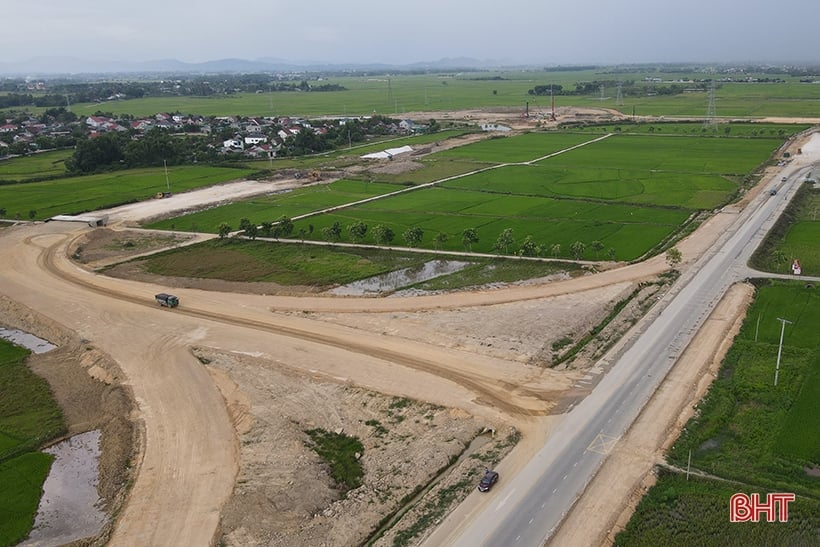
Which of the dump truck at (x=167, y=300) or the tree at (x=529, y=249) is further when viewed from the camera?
the tree at (x=529, y=249)

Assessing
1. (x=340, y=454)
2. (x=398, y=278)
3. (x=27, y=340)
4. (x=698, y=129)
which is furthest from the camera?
(x=698, y=129)

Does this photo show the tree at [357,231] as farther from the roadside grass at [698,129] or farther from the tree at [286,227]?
the roadside grass at [698,129]

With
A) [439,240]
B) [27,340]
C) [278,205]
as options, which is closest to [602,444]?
[439,240]

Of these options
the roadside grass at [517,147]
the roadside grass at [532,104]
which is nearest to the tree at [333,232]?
the roadside grass at [517,147]

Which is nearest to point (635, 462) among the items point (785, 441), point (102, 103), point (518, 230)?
point (785, 441)

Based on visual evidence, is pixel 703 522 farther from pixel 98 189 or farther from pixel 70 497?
pixel 98 189

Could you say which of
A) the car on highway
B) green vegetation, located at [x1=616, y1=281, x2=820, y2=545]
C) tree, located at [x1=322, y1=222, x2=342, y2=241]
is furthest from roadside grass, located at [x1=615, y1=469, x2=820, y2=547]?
tree, located at [x1=322, y1=222, x2=342, y2=241]
